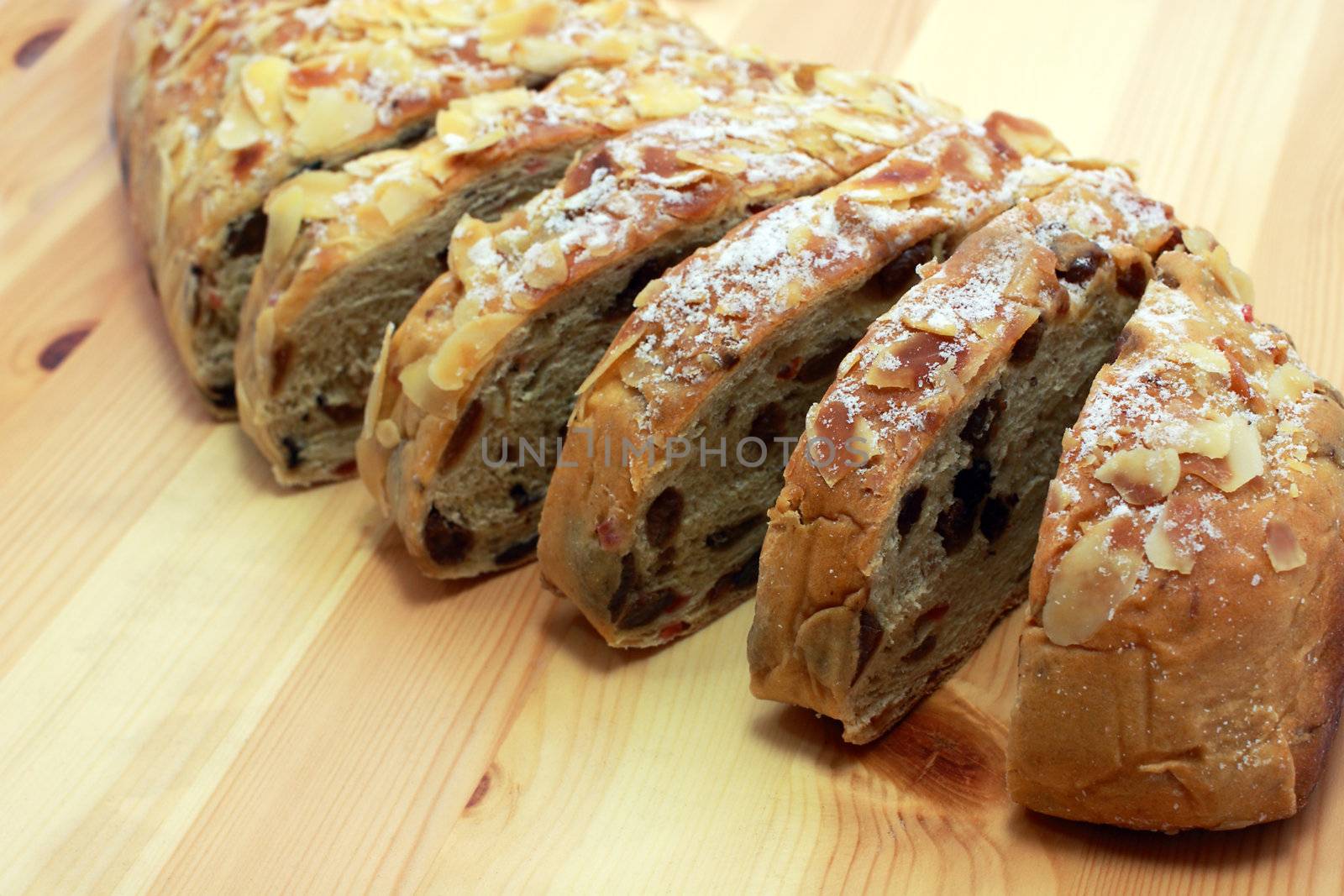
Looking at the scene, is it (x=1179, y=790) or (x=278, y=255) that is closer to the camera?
(x=1179, y=790)

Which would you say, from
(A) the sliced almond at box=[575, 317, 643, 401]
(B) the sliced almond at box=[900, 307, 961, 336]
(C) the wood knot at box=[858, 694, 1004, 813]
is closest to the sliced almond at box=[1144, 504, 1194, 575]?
(B) the sliced almond at box=[900, 307, 961, 336]

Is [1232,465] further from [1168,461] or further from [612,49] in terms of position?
[612,49]

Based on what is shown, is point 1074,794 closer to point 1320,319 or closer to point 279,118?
point 1320,319

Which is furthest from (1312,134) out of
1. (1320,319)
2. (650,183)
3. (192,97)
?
(192,97)

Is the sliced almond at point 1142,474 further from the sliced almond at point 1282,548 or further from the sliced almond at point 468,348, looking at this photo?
the sliced almond at point 468,348

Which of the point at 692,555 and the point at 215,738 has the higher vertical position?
the point at 692,555

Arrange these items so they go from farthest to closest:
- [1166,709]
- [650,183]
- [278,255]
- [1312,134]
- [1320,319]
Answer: [1312,134], [1320,319], [278,255], [650,183], [1166,709]
